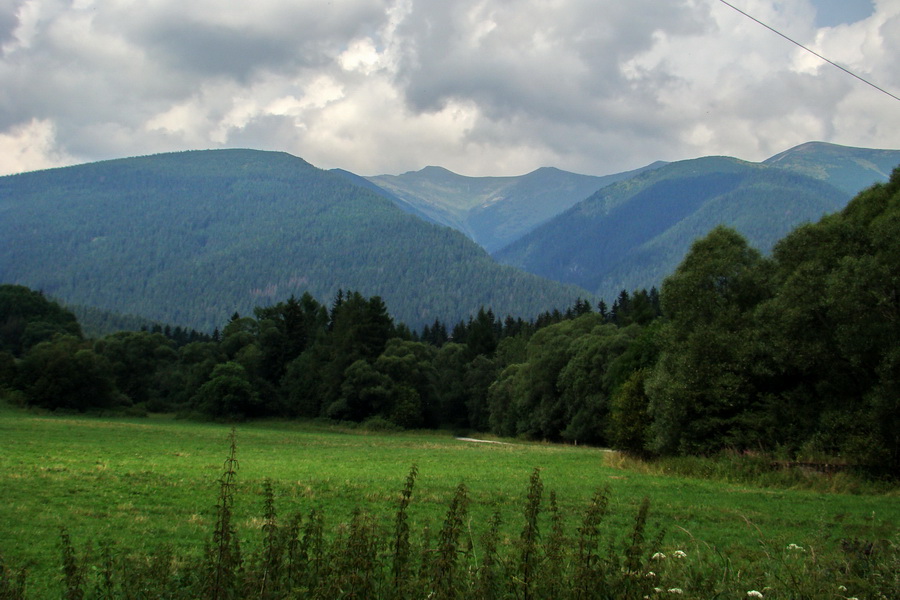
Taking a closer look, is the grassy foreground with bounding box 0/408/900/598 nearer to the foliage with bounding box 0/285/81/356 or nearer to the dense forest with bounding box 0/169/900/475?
the dense forest with bounding box 0/169/900/475

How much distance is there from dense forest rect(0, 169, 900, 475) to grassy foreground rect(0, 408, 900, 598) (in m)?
5.76

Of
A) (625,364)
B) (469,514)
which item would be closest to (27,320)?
(625,364)

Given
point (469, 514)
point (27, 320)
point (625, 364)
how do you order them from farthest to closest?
point (27, 320) < point (625, 364) < point (469, 514)

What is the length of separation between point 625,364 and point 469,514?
41726 mm

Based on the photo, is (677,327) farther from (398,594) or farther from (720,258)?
(398,594)

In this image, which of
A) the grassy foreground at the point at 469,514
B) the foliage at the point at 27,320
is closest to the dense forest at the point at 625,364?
the foliage at the point at 27,320

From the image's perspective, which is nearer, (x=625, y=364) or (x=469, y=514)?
(x=469, y=514)

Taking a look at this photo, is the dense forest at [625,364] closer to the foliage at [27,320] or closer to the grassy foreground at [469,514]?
the foliage at [27,320]

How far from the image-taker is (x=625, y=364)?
55.1 metres

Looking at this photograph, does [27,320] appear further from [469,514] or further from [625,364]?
[469,514]

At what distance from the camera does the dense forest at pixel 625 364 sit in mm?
27953

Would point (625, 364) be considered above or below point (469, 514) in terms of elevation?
above

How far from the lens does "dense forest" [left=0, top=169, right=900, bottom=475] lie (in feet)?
91.7

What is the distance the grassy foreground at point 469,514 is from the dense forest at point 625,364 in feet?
18.9
